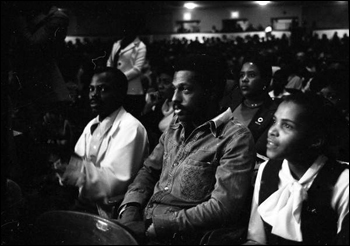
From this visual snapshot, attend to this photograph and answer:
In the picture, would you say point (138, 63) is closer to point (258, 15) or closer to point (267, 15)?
point (267, 15)

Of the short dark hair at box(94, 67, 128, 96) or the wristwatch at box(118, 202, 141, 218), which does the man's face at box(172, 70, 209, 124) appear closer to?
the wristwatch at box(118, 202, 141, 218)

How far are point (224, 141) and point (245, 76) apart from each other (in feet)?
3.69

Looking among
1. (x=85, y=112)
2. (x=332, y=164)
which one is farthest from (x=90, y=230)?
(x=85, y=112)

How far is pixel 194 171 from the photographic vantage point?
1.81m

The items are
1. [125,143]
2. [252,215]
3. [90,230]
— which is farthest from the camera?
[125,143]

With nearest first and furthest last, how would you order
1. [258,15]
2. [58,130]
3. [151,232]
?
[151,232] → [58,130] → [258,15]

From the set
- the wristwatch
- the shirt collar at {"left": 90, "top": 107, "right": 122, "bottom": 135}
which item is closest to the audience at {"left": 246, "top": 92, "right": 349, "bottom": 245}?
the wristwatch

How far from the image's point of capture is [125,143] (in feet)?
7.43

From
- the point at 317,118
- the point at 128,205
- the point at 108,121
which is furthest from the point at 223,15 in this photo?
the point at 317,118

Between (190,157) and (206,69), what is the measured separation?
43cm

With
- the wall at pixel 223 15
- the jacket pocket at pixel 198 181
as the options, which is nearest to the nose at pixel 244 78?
the jacket pocket at pixel 198 181

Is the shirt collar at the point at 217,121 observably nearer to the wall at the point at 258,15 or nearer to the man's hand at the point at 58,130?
the man's hand at the point at 58,130

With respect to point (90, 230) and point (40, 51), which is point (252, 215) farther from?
point (40, 51)

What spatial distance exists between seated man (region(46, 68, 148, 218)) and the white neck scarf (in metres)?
0.88
